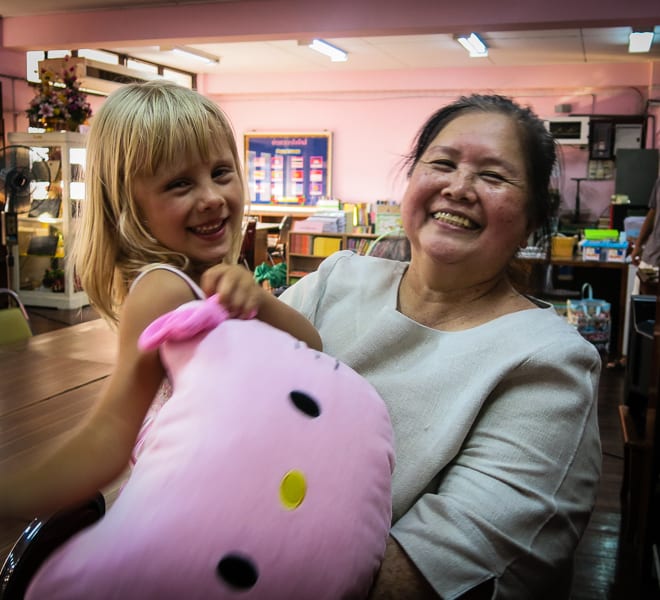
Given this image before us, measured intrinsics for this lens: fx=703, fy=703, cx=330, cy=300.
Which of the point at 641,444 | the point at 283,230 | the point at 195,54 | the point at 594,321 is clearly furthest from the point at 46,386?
the point at 195,54

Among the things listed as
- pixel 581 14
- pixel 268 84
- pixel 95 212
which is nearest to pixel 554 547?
pixel 95 212

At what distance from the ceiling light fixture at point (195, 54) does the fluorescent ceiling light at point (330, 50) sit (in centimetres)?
174

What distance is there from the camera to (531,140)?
1251 mm

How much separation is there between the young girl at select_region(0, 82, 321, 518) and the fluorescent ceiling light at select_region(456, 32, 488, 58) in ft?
24.8

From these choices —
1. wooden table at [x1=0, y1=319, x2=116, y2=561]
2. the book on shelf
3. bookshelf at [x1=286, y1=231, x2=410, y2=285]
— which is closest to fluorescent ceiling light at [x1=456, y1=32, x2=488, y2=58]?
bookshelf at [x1=286, y1=231, x2=410, y2=285]

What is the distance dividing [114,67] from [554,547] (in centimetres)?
956

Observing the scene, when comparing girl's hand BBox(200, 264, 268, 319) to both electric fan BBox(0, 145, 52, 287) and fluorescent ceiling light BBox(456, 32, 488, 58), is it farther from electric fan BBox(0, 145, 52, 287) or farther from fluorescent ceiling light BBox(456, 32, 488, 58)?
fluorescent ceiling light BBox(456, 32, 488, 58)

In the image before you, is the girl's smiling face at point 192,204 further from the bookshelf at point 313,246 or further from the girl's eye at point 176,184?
the bookshelf at point 313,246

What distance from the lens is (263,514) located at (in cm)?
68

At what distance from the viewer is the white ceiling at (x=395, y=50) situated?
778 centimetres

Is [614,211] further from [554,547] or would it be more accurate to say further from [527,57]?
[554,547]

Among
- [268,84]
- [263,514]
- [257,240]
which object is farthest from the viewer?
[268,84]

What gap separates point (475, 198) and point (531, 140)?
0.56 feet

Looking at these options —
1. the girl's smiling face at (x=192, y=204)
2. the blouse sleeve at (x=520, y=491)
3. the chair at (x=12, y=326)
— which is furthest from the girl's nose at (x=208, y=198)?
the chair at (x=12, y=326)
